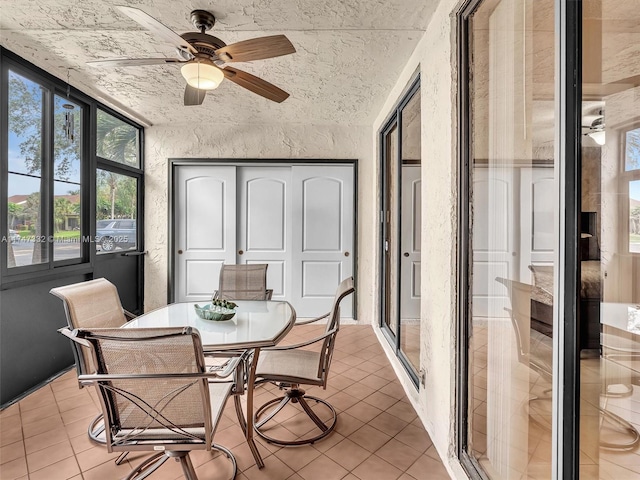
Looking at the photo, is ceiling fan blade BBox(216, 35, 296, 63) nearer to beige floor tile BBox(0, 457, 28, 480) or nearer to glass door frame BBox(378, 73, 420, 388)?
glass door frame BBox(378, 73, 420, 388)

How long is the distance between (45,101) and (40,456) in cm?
264

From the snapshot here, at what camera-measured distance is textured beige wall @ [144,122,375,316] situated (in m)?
4.32

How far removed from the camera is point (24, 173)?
2.64m

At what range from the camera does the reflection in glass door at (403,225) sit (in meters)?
2.96

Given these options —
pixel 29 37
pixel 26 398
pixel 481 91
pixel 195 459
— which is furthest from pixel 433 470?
pixel 29 37

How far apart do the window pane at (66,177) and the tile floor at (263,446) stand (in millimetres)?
1229

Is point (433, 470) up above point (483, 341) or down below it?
below

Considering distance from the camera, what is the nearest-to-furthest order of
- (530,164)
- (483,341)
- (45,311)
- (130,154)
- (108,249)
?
(530,164) → (483,341) → (45,311) → (108,249) → (130,154)

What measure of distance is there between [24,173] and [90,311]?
1.49m

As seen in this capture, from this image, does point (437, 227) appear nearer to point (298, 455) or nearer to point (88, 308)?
point (298, 455)

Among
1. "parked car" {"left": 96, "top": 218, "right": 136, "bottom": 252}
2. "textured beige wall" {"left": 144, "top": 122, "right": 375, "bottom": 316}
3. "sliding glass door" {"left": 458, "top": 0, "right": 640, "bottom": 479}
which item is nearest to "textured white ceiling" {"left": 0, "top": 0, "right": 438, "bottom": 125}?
"textured beige wall" {"left": 144, "top": 122, "right": 375, "bottom": 316}

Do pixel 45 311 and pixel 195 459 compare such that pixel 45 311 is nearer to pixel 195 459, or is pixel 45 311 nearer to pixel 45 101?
pixel 45 101

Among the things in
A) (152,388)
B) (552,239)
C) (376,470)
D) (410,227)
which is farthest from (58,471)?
(410,227)

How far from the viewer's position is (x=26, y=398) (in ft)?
8.23
